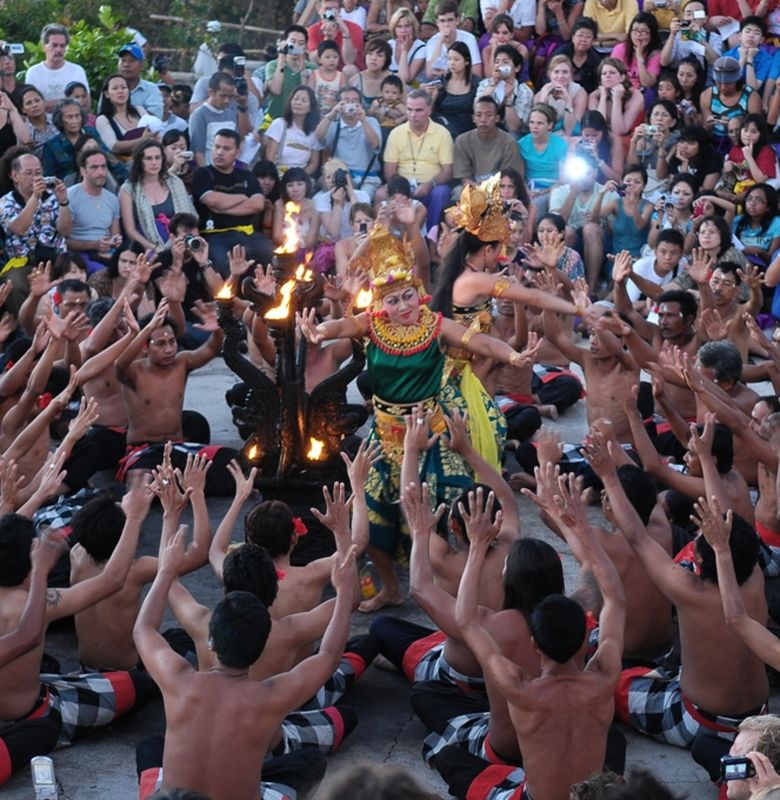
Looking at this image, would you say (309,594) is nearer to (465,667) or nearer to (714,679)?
(465,667)

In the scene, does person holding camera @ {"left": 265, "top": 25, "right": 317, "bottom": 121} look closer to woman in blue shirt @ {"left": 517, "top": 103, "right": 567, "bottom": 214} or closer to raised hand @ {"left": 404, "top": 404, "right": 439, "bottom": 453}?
woman in blue shirt @ {"left": 517, "top": 103, "right": 567, "bottom": 214}

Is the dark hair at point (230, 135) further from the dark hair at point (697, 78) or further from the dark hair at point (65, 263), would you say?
the dark hair at point (697, 78)

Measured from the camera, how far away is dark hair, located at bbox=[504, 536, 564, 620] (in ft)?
16.5

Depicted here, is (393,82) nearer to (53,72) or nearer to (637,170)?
(637,170)

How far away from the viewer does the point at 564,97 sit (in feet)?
40.3

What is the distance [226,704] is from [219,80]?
27.4ft

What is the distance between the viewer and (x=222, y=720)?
4484mm

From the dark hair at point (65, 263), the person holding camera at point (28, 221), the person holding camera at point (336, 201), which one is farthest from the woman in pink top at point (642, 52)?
the dark hair at point (65, 263)

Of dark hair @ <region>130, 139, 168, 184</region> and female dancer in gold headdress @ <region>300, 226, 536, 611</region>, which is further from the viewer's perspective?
dark hair @ <region>130, 139, 168, 184</region>

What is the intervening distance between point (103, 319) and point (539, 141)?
203 inches

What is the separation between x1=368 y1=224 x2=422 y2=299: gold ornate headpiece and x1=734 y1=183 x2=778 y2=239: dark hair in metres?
4.98

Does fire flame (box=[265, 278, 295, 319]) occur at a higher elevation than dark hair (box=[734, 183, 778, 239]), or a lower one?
higher

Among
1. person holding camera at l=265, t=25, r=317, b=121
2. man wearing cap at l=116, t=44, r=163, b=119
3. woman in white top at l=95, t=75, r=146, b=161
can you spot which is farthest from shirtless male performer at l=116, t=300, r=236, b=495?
person holding camera at l=265, t=25, r=317, b=121

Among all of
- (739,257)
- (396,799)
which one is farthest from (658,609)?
(739,257)
